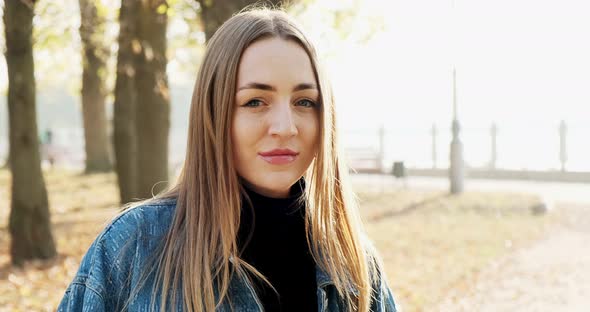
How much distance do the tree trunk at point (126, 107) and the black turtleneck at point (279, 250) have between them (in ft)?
24.9

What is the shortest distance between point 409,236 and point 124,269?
27.8 ft

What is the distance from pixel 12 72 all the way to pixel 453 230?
6.71 m

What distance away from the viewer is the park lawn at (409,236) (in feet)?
22.2

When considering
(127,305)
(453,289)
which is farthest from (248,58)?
(453,289)

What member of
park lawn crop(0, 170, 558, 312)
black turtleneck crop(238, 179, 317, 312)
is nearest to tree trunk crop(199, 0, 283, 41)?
park lawn crop(0, 170, 558, 312)

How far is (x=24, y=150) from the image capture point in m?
7.32

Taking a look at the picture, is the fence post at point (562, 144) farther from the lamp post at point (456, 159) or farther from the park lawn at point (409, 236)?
the park lawn at point (409, 236)

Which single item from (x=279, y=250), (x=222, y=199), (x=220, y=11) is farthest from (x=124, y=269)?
(x=220, y=11)

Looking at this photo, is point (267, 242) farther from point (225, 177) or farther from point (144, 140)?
point (144, 140)

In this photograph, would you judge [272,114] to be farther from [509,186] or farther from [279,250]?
[509,186]

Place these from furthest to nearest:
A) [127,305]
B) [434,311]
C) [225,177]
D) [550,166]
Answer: [550,166] → [434,311] → [225,177] → [127,305]

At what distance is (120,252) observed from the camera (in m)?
1.67

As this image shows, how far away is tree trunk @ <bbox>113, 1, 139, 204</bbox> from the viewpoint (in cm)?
978

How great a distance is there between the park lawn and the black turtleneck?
2119 millimetres
